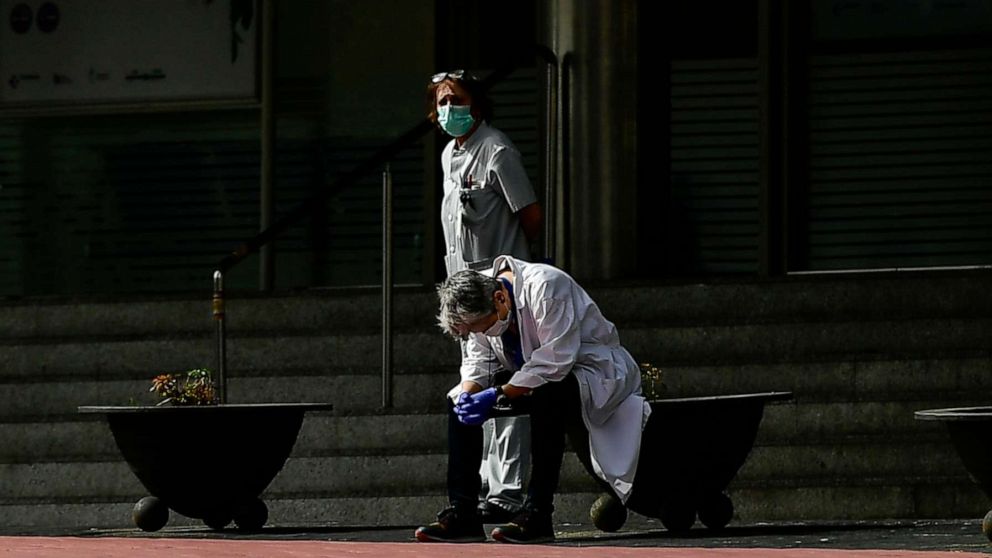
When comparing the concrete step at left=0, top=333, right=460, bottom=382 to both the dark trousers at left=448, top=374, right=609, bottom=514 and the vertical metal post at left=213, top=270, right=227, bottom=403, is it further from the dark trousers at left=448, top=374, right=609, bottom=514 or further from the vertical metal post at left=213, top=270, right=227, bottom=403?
the dark trousers at left=448, top=374, right=609, bottom=514

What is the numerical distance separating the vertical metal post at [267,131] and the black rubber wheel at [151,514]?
17.0ft

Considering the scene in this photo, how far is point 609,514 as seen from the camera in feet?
35.1

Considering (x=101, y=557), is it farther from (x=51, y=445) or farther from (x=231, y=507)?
(x=51, y=445)

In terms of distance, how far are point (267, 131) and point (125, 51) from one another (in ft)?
3.55

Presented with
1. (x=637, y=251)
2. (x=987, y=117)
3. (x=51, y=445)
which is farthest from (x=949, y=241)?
(x=51, y=445)

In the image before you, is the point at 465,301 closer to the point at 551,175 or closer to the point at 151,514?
the point at 151,514

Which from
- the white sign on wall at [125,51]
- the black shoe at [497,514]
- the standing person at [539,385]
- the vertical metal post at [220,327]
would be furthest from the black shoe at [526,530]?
the white sign on wall at [125,51]

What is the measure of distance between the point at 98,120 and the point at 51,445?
14.5 ft

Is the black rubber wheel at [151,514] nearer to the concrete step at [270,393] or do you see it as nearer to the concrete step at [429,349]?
the concrete step at [270,393]

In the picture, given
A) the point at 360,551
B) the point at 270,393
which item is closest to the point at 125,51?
the point at 270,393

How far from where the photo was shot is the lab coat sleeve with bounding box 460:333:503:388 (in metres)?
10.3

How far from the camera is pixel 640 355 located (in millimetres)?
12984

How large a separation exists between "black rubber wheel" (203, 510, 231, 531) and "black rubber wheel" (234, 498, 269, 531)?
4 cm

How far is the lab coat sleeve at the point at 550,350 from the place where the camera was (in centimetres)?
1000
